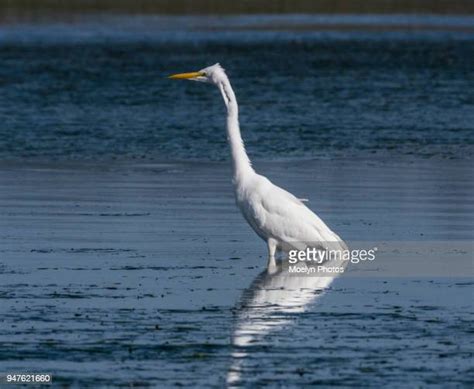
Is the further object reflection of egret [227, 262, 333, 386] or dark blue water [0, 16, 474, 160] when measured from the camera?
dark blue water [0, 16, 474, 160]

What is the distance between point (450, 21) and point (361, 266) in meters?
60.5

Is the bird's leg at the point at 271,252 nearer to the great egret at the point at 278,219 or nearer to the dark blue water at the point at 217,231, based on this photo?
the great egret at the point at 278,219

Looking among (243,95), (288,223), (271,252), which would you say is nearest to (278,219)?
(288,223)

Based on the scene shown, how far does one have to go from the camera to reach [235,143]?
1405 centimetres

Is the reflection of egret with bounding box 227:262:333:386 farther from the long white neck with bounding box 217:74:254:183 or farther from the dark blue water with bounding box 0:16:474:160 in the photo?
the dark blue water with bounding box 0:16:474:160

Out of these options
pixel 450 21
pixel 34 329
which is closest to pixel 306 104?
pixel 34 329

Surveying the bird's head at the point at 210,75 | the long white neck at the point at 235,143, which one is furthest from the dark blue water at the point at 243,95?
the long white neck at the point at 235,143

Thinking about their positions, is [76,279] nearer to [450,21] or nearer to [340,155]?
[340,155]

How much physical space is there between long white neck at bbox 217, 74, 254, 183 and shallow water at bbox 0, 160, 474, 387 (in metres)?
0.75

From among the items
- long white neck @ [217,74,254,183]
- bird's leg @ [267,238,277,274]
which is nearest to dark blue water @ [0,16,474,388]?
bird's leg @ [267,238,277,274]

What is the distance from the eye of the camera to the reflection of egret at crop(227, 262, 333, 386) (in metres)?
9.88

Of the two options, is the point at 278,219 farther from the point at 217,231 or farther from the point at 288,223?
the point at 217,231

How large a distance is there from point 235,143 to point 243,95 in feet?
66.5

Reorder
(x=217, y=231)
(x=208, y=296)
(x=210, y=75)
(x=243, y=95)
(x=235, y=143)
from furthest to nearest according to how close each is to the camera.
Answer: (x=243, y=95) < (x=217, y=231) < (x=210, y=75) < (x=235, y=143) < (x=208, y=296)
